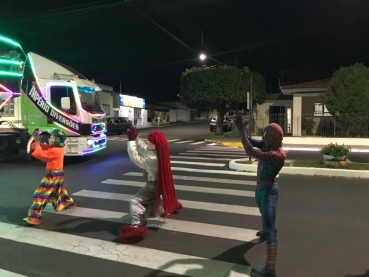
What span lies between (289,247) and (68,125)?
371 inches

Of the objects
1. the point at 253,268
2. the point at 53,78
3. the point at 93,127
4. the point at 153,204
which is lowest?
the point at 253,268

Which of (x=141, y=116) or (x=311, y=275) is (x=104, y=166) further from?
(x=141, y=116)

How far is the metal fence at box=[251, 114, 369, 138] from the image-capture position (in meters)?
21.4

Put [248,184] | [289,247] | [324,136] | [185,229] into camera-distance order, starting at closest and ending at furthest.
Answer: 1. [289,247]
2. [185,229]
3. [248,184]
4. [324,136]

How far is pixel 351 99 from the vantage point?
69.9 feet

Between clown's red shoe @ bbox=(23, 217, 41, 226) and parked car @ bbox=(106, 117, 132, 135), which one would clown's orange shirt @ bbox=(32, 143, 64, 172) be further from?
parked car @ bbox=(106, 117, 132, 135)

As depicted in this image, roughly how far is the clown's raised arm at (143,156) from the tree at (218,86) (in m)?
23.6

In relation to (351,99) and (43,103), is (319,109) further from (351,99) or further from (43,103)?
(43,103)

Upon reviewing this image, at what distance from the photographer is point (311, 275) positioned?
414 cm

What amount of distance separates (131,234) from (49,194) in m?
2.07

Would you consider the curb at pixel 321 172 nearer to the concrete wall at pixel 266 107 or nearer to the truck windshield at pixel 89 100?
the truck windshield at pixel 89 100

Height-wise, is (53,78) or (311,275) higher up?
(53,78)

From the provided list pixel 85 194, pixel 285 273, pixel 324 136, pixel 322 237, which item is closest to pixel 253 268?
pixel 285 273

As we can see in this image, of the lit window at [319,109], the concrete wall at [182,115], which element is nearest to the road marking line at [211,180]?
the lit window at [319,109]
